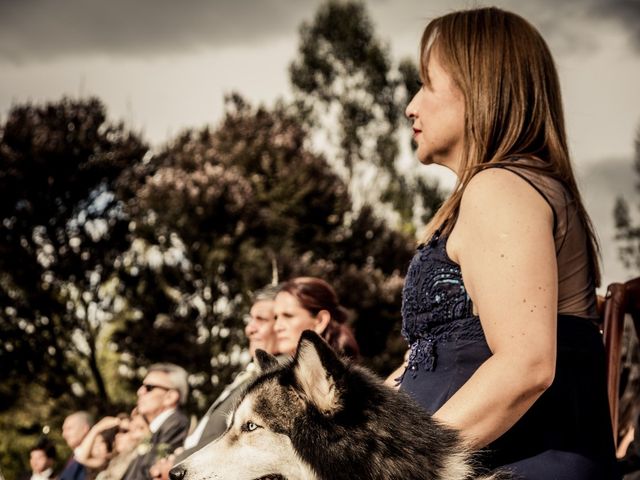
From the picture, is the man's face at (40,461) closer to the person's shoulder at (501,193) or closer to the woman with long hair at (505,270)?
the woman with long hair at (505,270)

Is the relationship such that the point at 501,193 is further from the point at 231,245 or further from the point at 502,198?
the point at 231,245

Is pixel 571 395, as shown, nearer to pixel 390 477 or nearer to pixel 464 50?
pixel 390 477

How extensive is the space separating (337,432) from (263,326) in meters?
5.18

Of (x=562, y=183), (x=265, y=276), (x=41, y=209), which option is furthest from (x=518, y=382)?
(x=41, y=209)

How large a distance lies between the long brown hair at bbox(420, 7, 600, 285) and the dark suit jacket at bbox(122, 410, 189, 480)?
6582 millimetres

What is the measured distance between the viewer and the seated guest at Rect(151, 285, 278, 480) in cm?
673

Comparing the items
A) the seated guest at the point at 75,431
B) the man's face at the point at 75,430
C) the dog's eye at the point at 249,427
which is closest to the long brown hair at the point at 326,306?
the dog's eye at the point at 249,427

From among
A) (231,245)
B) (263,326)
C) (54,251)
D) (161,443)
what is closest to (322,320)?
(263,326)

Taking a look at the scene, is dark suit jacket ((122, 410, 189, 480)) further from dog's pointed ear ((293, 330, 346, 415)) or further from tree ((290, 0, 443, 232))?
tree ((290, 0, 443, 232))

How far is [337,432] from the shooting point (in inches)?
90.2

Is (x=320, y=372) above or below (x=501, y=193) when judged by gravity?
below

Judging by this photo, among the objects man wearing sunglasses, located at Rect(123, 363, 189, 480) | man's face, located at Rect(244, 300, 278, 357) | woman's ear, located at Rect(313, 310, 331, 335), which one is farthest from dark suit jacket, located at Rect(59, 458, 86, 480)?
woman's ear, located at Rect(313, 310, 331, 335)

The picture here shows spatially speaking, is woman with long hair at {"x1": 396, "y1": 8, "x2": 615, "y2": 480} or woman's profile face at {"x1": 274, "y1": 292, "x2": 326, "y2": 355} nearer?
woman with long hair at {"x1": 396, "y1": 8, "x2": 615, "y2": 480}

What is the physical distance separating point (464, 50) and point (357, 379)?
44.3 inches
